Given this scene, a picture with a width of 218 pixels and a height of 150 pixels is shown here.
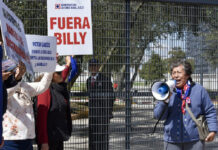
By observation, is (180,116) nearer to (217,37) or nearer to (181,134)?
(181,134)

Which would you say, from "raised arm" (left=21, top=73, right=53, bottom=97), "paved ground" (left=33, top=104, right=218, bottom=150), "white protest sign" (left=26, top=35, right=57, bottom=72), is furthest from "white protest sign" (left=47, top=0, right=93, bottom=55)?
"paved ground" (left=33, top=104, right=218, bottom=150)

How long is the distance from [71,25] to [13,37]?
257 cm

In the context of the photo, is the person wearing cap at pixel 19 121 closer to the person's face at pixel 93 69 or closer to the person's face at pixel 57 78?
the person's face at pixel 57 78

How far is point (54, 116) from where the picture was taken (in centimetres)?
464

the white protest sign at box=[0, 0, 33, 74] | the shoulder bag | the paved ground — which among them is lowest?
the paved ground

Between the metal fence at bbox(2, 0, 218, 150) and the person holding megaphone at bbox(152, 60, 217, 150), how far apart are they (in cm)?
148

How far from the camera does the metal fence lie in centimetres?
570

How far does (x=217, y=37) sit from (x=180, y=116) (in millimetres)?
2733

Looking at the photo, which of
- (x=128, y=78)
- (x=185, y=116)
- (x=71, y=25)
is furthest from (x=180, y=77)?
(x=71, y=25)

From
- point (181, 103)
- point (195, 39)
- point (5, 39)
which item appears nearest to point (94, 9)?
point (195, 39)

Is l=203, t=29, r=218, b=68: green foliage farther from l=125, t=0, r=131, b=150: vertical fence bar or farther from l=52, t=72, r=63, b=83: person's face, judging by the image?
l=52, t=72, r=63, b=83: person's face

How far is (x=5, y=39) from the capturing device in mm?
2627

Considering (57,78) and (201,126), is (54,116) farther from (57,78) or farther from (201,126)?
(201,126)

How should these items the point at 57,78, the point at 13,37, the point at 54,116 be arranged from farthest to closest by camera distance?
the point at 57,78 → the point at 54,116 → the point at 13,37
